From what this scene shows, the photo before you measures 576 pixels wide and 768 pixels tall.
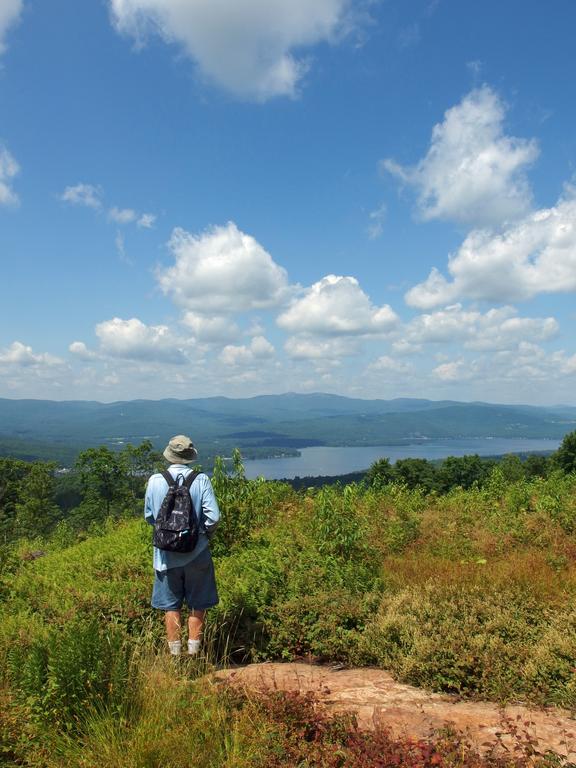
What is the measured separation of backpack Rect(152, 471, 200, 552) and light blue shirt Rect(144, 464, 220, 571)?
0.36 ft

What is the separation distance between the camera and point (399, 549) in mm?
9039

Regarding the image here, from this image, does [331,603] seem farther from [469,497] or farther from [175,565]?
[469,497]

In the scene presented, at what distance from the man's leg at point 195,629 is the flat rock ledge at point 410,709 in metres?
0.41

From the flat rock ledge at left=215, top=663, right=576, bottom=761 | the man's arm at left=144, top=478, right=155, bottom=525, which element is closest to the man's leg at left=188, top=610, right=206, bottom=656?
the flat rock ledge at left=215, top=663, right=576, bottom=761

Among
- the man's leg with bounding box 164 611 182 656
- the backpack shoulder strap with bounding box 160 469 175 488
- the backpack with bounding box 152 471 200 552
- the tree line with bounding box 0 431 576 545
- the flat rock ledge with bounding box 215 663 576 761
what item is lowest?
the tree line with bounding box 0 431 576 545

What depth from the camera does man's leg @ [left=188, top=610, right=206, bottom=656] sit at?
4871 millimetres

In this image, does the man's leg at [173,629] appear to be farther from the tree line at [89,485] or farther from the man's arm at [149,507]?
the tree line at [89,485]

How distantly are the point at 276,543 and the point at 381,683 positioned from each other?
173 inches

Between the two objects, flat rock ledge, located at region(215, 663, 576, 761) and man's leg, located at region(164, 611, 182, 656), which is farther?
man's leg, located at region(164, 611, 182, 656)

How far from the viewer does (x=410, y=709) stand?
4000mm

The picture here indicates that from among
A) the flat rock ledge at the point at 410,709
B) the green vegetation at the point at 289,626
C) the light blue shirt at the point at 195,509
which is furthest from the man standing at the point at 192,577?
the flat rock ledge at the point at 410,709

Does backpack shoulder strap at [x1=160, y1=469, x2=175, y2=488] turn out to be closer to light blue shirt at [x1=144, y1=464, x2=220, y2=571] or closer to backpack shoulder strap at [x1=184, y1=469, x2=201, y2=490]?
light blue shirt at [x1=144, y1=464, x2=220, y2=571]

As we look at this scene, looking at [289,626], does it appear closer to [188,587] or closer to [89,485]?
[188,587]

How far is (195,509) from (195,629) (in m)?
1.26
